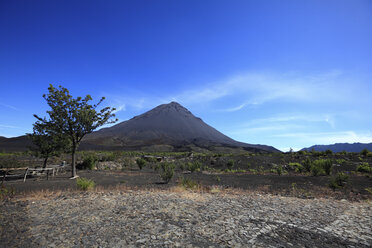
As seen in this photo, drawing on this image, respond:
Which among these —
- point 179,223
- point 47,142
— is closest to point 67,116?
point 47,142

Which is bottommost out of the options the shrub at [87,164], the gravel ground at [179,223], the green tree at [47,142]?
the gravel ground at [179,223]

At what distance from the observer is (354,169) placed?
2095 centimetres

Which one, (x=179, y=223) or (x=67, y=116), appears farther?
(x=67, y=116)

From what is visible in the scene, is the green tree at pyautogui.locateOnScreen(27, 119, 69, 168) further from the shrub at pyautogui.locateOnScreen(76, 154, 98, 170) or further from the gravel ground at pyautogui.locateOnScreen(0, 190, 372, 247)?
the gravel ground at pyautogui.locateOnScreen(0, 190, 372, 247)

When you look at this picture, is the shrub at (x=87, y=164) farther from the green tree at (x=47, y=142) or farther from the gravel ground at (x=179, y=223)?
the gravel ground at (x=179, y=223)

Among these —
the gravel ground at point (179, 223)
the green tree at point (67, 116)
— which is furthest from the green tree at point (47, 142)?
the gravel ground at point (179, 223)

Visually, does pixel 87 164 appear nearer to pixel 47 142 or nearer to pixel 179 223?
pixel 47 142

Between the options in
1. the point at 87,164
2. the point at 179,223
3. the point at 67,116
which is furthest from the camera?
the point at 87,164

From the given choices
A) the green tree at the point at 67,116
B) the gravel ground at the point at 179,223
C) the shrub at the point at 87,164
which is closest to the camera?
the gravel ground at the point at 179,223

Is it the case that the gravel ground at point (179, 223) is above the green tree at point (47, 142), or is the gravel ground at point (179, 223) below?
below

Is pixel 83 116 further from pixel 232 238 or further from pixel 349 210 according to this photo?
pixel 349 210

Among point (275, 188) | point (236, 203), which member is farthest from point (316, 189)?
point (236, 203)

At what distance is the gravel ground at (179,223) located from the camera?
4.94 m

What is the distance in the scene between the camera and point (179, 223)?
609cm
